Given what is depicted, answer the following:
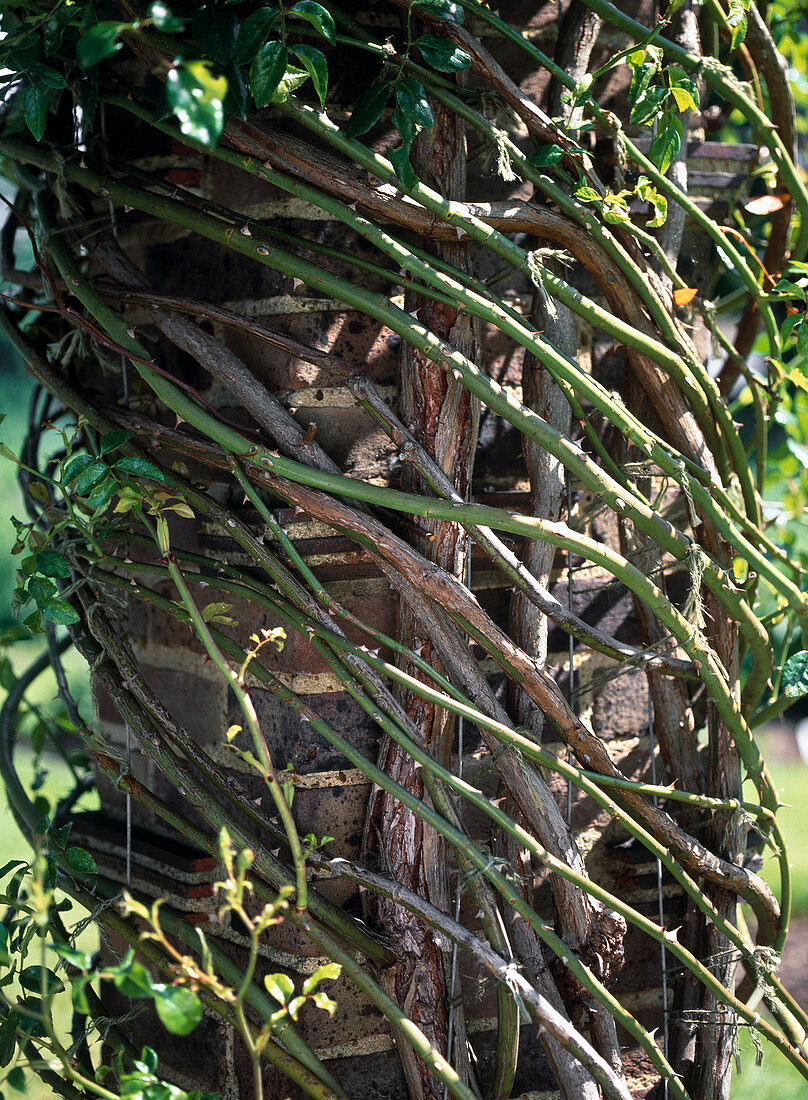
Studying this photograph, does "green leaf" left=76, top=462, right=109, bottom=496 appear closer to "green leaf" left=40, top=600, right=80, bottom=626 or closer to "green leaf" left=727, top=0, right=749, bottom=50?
"green leaf" left=40, top=600, right=80, bottom=626

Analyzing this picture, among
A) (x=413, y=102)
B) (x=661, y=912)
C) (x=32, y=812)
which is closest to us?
(x=413, y=102)

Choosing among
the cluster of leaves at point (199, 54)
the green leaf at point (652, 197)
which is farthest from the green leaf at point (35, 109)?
the green leaf at point (652, 197)

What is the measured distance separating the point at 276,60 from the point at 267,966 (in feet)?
2.74

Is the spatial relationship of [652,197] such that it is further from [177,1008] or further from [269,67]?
[177,1008]

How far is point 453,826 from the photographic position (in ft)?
2.77

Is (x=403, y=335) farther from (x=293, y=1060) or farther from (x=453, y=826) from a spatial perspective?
(x=293, y=1060)

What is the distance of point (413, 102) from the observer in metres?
0.77

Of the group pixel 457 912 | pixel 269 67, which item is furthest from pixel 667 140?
pixel 457 912

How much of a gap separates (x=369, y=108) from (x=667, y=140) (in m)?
0.29

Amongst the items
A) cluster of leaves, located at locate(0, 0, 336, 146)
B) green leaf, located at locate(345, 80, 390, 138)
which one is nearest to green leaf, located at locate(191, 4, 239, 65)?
cluster of leaves, located at locate(0, 0, 336, 146)

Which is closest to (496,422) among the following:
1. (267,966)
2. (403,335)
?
(403,335)

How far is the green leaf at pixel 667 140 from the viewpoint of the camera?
857 millimetres

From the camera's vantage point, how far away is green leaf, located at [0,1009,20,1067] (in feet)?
2.59

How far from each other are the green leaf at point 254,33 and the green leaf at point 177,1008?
2.21 feet
